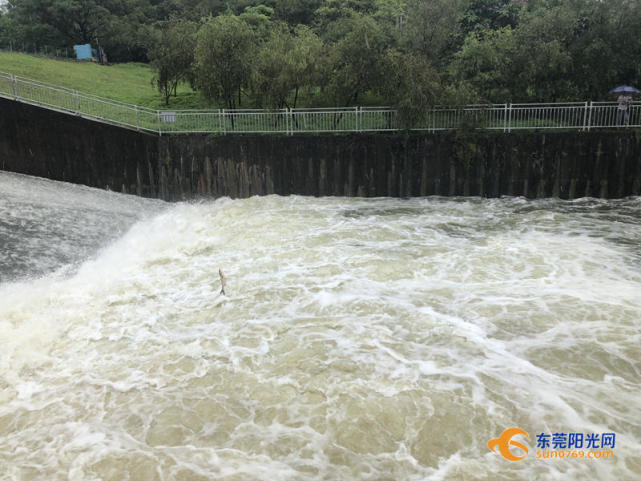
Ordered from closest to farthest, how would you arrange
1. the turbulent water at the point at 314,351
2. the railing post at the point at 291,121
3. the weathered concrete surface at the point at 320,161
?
the turbulent water at the point at 314,351
the weathered concrete surface at the point at 320,161
the railing post at the point at 291,121

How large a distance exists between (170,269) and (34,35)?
4166cm

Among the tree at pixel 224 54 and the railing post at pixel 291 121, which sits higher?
the tree at pixel 224 54

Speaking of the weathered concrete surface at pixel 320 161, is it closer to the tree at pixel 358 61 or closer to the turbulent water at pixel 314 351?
the tree at pixel 358 61

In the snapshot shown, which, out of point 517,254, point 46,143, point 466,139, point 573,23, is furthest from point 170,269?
point 573,23

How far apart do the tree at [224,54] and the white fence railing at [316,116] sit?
1540 millimetres

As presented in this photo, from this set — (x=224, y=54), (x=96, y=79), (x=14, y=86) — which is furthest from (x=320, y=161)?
(x=96, y=79)

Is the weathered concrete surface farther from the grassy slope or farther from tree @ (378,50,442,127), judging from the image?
the grassy slope

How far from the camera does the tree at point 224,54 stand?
19.0m

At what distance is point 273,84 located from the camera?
727 inches

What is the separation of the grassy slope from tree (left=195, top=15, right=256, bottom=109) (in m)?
3.50

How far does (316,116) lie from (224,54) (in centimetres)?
446

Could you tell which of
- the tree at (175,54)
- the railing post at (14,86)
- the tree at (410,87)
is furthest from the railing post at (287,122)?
the railing post at (14,86)

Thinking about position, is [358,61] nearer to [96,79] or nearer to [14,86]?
[14,86]

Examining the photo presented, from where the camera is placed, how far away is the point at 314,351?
720cm
